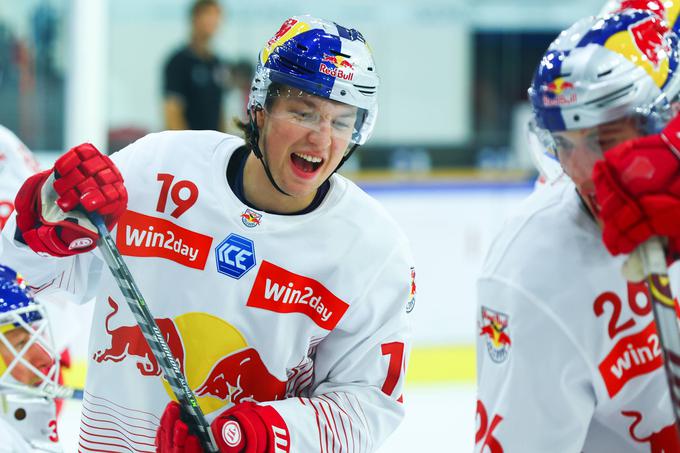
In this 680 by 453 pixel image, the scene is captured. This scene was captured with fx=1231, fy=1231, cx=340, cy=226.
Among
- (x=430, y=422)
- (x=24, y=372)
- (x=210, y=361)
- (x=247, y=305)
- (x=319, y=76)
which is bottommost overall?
(x=430, y=422)

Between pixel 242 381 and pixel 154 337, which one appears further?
pixel 242 381

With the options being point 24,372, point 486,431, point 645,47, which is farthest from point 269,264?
point 645,47

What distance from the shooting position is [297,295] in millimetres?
2113

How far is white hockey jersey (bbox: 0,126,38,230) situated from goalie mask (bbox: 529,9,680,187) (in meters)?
1.59

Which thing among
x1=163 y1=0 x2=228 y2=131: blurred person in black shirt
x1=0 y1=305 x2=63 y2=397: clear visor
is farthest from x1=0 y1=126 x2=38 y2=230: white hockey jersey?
x1=163 y1=0 x2=228 y2=131: blurred person in black shirt

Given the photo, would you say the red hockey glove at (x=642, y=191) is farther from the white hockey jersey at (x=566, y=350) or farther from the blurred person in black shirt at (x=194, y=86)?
the blurred person in black shirt at (x=194, y=86)

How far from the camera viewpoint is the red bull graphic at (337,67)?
2.05m

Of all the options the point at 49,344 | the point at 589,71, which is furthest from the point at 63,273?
the point at 589,71

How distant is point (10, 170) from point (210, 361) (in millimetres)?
1089

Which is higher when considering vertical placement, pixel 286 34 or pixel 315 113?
pixel 286 34

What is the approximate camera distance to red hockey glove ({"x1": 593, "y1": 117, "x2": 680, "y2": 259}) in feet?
4.99

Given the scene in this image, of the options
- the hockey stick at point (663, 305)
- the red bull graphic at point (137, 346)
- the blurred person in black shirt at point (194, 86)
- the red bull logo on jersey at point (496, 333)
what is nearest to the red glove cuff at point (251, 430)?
the red bull graphic at point (137, 346)

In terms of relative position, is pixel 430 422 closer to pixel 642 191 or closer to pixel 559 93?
pixel 559 93

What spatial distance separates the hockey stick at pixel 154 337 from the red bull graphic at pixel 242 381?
121 mm
